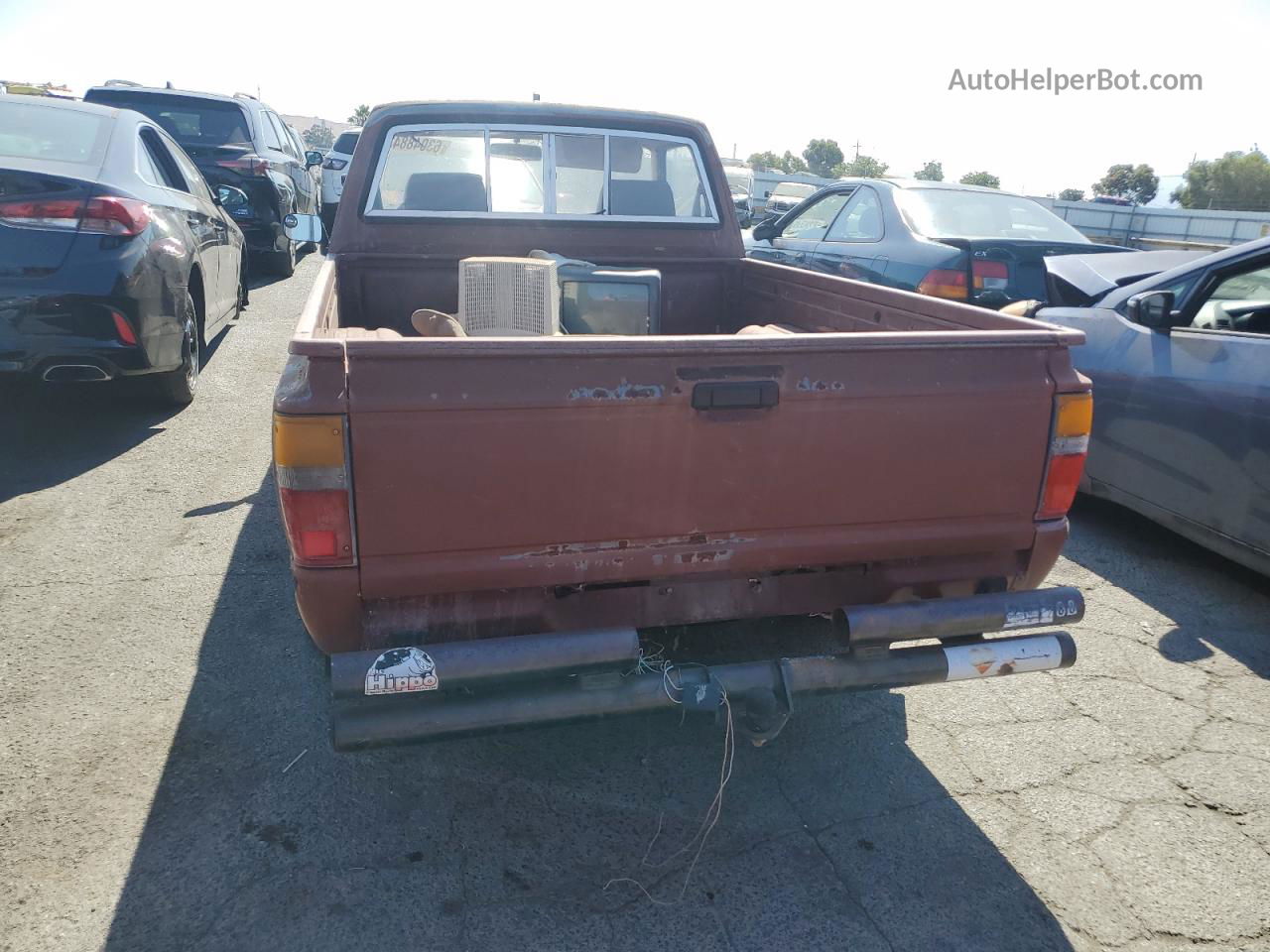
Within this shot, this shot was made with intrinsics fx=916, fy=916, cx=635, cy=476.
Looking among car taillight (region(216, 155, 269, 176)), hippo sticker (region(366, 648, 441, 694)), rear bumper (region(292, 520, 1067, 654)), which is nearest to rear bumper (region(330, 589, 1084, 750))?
hippo sticker (region(366, 648, 441, 694))

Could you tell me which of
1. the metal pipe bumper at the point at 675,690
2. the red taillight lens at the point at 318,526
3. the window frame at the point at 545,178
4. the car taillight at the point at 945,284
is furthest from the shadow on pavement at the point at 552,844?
the car taillight at the point at 945,284

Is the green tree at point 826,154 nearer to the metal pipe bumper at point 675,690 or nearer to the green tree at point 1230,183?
the green tree at point 1230,183

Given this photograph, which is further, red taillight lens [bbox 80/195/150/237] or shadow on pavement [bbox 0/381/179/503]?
shadow on pavement [bbox 0/381/179/503]

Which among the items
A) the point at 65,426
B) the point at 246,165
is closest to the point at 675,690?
the point at 65,426

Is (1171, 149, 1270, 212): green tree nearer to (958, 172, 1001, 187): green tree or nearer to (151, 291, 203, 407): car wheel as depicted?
(958, 172, 1001, 187): green tree

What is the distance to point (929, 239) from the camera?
661cm

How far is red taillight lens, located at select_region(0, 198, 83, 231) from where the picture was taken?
475cm

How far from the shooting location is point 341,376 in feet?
7.04

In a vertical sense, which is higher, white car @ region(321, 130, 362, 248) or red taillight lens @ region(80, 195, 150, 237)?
white car @ region(321, 130, 362, 248)

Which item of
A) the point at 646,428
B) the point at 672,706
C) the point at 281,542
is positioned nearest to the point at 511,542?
the point at 646,428

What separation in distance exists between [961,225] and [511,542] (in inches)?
227

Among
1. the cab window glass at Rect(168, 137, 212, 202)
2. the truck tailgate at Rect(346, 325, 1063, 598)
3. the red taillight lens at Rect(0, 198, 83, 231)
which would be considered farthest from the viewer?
the cab window glass at Rect(168, 137, 212, 202)

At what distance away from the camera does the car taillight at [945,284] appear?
6285 mm

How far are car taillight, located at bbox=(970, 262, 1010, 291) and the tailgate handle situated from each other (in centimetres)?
450
